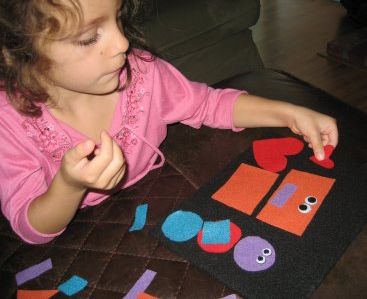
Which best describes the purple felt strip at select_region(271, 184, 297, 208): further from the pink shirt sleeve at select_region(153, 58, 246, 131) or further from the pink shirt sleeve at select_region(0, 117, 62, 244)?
the pink shirt sleeve at select_region(0, 117, 62, 244)

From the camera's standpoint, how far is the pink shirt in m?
0.60

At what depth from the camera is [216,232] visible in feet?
1.83

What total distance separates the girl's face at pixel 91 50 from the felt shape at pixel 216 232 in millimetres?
292

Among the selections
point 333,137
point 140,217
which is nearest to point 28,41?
point 140,217

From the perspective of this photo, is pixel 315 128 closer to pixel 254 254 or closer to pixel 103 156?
pixel 254 254

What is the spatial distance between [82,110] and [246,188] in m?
0.35

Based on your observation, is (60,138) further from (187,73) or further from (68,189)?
(187,73)

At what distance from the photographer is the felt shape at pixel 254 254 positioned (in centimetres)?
50

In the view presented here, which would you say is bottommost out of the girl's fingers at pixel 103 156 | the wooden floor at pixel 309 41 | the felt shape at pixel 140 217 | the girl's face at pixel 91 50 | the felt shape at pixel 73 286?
the wooden floor at pixel 309 41

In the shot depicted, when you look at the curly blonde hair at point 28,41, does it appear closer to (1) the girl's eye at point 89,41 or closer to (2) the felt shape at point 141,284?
(1) the girl's eye at point 89,41

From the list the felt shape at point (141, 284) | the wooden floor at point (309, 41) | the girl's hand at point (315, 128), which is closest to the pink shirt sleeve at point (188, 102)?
the girl's hand at point (315, 128)

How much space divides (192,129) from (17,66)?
39 cm

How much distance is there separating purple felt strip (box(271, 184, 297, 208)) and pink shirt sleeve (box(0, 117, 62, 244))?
394 mm

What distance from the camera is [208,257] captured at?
1.74 feet
